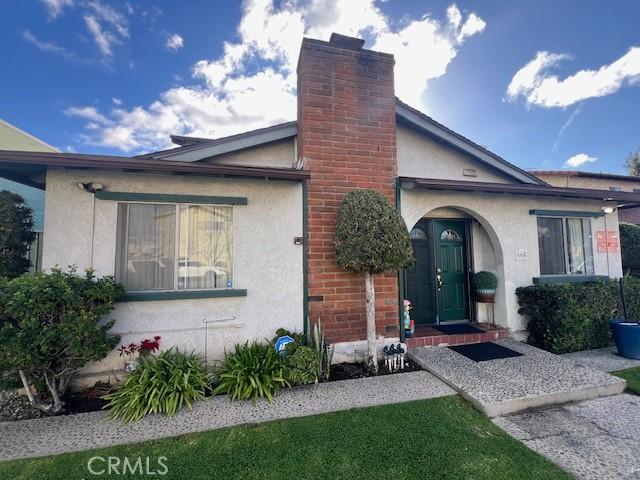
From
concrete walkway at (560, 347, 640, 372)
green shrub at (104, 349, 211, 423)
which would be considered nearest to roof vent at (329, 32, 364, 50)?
green shrub at (104, 349, 211, 423)

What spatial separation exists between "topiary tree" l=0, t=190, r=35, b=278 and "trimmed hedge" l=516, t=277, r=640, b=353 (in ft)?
30.4

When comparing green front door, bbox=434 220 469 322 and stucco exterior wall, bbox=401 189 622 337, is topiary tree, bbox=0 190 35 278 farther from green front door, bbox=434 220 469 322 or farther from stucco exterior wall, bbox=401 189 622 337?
green front door, bbox=434 220 469 322

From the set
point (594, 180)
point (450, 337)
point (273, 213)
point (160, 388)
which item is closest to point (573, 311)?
point (450, 337)

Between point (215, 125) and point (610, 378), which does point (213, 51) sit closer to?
point (215, 125)

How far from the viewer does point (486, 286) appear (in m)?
6.18

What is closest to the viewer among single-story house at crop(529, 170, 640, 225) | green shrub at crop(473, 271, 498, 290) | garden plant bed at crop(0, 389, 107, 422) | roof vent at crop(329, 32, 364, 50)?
garden plant bed at crop(0, 389, 107, 422)

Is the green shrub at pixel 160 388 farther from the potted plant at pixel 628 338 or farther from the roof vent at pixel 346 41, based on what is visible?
the potted plant at pixel 628 338

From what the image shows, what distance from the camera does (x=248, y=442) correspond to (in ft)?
9.29

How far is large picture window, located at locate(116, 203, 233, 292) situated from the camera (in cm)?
434

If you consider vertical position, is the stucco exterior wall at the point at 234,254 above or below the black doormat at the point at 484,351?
above

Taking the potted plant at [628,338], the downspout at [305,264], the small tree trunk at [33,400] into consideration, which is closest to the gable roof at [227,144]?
the downspout at [305,264]

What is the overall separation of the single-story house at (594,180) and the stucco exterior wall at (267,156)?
1294 centimetres

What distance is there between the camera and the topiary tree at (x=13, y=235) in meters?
4.08

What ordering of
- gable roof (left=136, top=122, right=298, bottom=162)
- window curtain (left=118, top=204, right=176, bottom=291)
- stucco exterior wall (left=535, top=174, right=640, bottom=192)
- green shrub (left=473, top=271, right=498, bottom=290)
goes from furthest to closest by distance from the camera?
stucco exterior wall (left=535, top=174, right=640, bottom=192) → green shrub (left=473, top=271, right=498, bottom=290) → gable roof (left=136, top=122, right=298, bottom=162) → window curtain (left=118, top=204, right=176, bottom=291)
